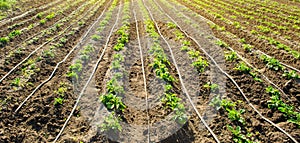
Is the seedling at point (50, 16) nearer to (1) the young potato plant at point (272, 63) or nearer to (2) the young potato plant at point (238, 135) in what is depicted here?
(1) the young potato plant at point (272, 63)

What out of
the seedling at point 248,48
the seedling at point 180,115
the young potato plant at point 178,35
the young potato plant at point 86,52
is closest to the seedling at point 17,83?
the young potato plant at point 86,52

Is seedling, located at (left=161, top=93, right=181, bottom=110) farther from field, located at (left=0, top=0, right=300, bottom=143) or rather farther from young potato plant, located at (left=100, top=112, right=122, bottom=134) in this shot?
young potato plant, located at (left=100, top=112, right=122, bottom=134)

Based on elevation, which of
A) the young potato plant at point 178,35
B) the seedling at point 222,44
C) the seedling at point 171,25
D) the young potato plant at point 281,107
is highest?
the seedling at point 171,25

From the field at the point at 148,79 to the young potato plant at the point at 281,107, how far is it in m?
0.03

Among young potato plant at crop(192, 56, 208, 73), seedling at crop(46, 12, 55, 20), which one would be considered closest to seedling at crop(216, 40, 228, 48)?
young potato plant at crop(192, 56, 208, 73)

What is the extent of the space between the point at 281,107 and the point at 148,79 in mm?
4372

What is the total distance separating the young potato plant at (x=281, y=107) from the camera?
728cm

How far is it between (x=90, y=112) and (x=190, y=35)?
7.46 meters

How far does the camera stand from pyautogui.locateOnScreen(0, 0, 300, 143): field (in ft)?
23.1

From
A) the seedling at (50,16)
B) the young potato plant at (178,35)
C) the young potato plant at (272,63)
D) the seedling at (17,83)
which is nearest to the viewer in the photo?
the seedling at (17,83)

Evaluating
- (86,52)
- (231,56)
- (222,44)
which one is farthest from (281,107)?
(86,52)

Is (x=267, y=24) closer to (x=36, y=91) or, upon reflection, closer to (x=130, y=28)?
(x=130, y=28)

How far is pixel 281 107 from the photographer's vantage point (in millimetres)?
7660

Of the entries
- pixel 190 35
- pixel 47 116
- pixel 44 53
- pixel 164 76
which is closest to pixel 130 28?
pixel 190 35
